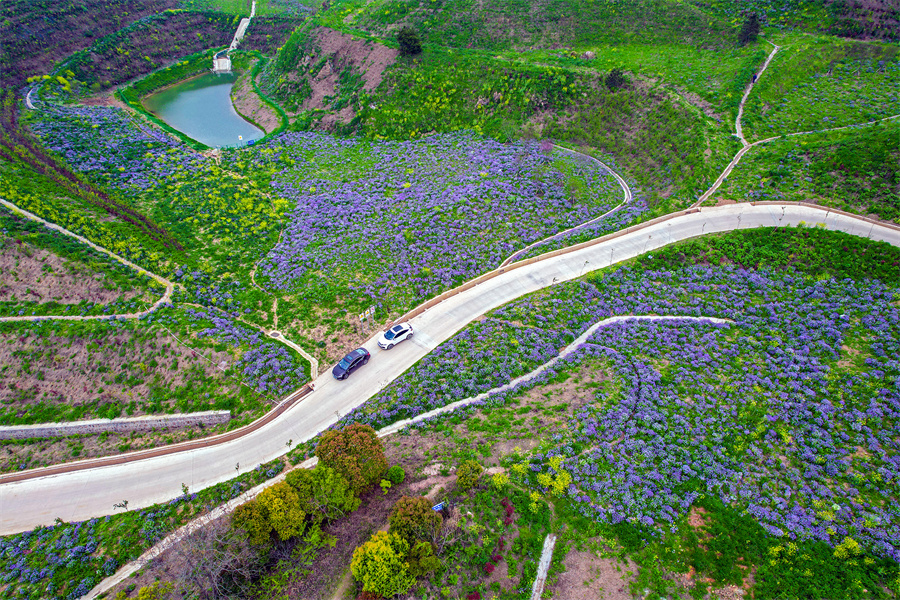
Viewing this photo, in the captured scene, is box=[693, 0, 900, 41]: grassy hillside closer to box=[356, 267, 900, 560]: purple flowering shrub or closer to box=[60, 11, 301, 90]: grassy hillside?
box=[356, 267, 900, 560]: purple flowering shrub

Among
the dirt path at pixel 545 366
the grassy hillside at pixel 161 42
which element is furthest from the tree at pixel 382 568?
the grassy hillside at pixel 161 42

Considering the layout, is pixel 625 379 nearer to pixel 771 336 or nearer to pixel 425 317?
pixel 771 336

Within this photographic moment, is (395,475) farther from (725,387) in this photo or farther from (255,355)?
(725,387)

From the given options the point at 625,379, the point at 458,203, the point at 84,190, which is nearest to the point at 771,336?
the point at 625,379

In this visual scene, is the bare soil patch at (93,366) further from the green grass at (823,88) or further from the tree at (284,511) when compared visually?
the green grass at (823,88)

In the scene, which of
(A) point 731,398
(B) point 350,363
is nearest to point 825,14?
(A) point 731,398

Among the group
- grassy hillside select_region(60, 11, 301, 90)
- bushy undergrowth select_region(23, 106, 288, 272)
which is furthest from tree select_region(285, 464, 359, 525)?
grassy hillside select_region(60, 11, 301, 90)
